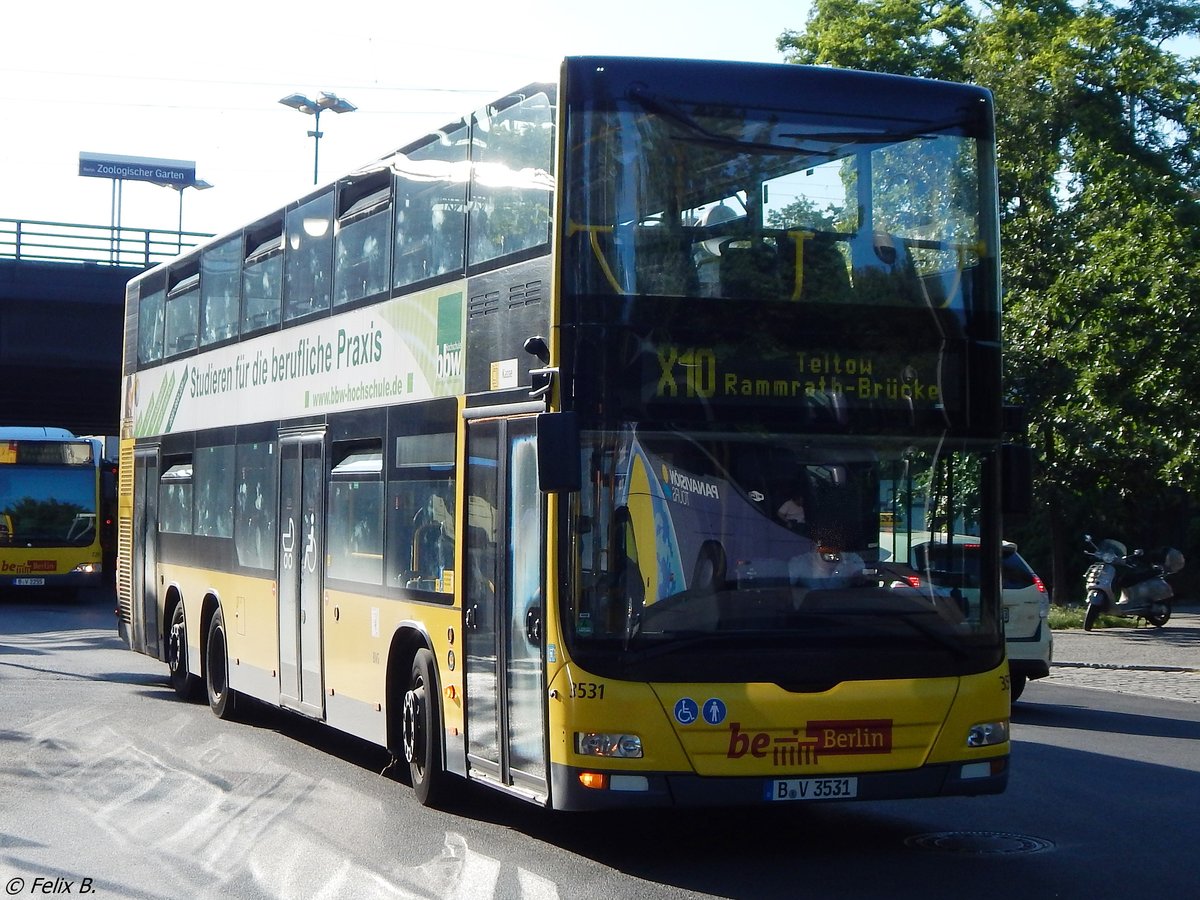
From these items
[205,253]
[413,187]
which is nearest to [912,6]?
[205,253]

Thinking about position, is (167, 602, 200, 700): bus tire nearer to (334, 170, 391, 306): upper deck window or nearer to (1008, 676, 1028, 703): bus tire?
(334, 170, 391, 306): upper deck window

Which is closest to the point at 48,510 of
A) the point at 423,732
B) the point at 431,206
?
the point at 431,206

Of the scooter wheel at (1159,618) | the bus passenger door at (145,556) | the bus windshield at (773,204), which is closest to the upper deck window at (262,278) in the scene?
the bus passenger door at (145,556)

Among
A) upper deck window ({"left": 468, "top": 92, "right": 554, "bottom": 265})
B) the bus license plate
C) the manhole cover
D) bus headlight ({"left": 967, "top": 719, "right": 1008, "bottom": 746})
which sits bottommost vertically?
the manhole cover

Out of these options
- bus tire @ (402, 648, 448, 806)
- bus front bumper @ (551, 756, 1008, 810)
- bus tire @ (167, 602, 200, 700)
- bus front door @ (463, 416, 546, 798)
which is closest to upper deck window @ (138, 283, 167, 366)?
bus tire @ (167, 602, 200, 700)

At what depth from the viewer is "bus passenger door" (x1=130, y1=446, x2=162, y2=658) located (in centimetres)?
1744

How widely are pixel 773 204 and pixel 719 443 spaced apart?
1.26 metres

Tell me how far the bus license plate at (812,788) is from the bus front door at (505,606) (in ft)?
3.80

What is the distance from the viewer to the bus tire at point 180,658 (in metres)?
16.3

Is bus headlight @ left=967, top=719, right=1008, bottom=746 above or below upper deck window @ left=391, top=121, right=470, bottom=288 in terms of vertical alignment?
below

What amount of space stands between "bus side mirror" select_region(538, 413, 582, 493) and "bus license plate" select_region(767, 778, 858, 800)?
1.75 m

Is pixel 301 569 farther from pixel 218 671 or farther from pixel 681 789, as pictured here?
pixel 681 789

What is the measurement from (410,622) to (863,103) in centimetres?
408

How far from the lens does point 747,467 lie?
8227 mm
